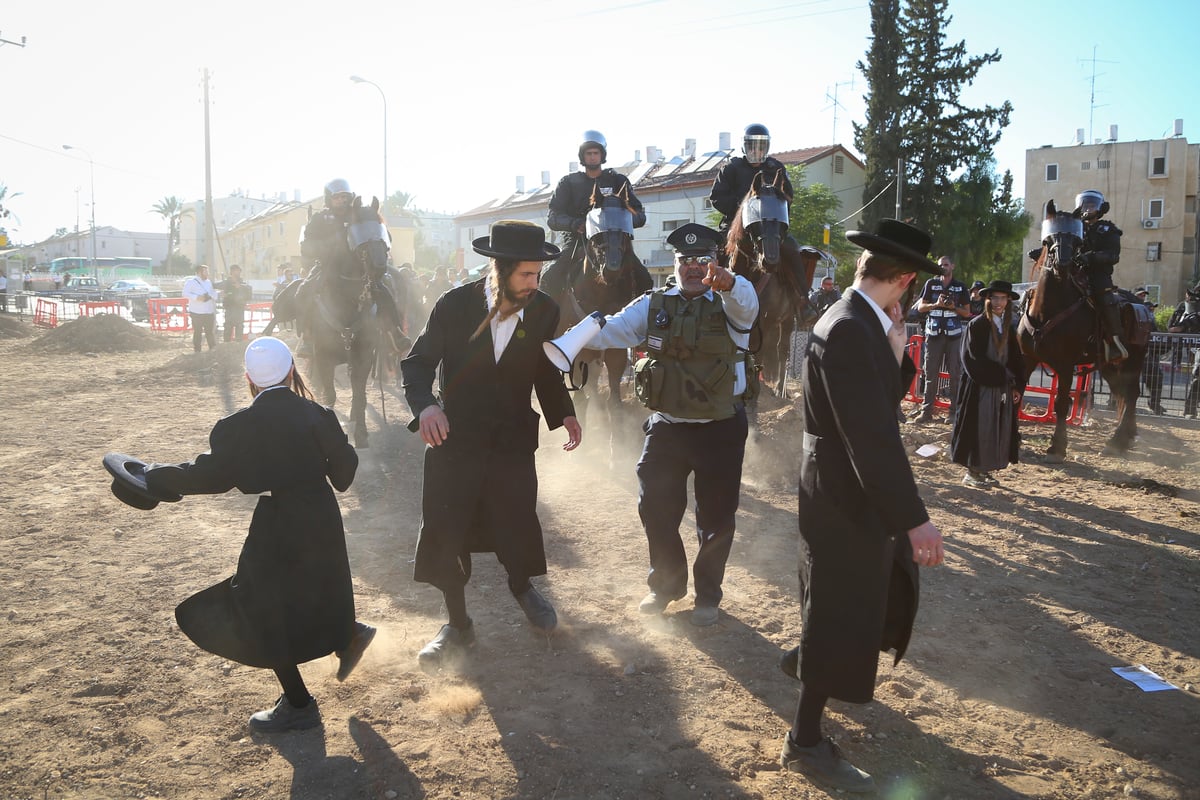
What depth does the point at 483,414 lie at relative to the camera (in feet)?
13.9

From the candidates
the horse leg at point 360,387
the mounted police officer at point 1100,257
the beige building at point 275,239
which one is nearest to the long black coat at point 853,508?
the horse leg at point 360,387

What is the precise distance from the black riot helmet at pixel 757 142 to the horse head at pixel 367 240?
4126 mm

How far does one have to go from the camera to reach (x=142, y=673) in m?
4.17

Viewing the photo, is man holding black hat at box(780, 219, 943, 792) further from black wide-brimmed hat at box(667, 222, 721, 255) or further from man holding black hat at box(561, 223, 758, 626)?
black wide-brimmed hat at box(667, 222, 721, 255)

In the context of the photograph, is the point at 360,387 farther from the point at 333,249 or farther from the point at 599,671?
the point at 599,671

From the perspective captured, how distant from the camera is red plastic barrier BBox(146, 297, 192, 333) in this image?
1093 inches

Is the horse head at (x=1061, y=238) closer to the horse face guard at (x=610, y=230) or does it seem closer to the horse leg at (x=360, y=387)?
the horse face guard at (x=610, y=230)

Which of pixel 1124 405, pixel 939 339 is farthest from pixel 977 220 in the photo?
pixel 1124 405

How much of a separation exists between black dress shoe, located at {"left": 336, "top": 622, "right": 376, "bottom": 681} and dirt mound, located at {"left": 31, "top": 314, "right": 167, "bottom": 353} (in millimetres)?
20196

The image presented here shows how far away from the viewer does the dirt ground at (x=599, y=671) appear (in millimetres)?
3377

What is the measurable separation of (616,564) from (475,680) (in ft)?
6.20

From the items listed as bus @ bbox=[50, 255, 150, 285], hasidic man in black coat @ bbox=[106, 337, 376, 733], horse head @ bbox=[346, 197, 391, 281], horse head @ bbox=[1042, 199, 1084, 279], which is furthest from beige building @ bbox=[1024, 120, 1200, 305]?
bus @ bbox=[50, 255, 150, 285]

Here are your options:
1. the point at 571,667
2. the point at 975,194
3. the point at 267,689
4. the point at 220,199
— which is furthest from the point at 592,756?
the point at 220,199

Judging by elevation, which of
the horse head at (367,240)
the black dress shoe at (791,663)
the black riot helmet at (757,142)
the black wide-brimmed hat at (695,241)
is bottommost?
the black dress shoe at (791,663)
